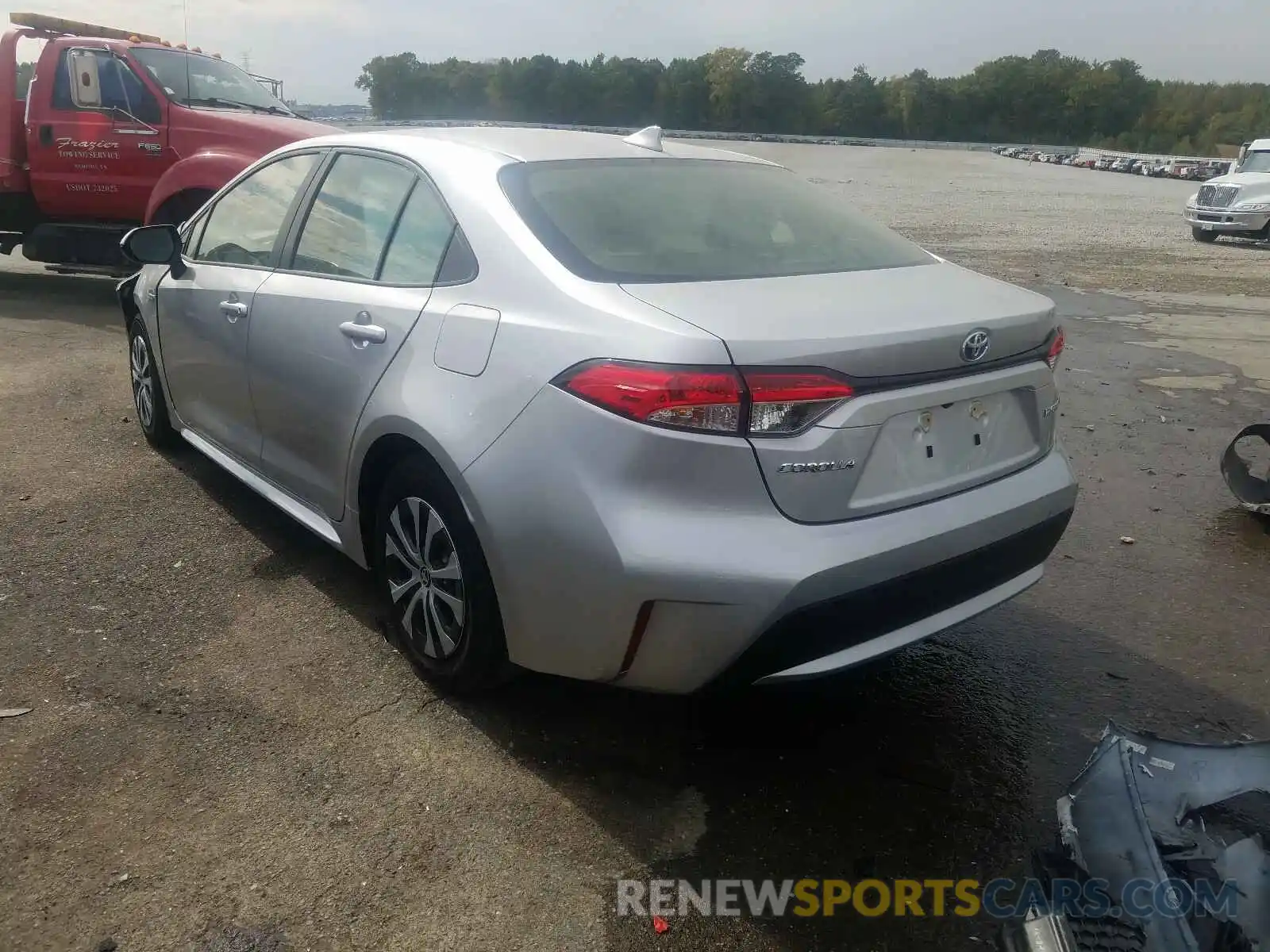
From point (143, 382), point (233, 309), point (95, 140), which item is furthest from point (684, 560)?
point (95, 140)

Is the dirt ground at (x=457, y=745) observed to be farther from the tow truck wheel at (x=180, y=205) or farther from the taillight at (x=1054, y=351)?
the tow truck wheel at (x=180, y=205)

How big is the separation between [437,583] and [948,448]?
148 cm

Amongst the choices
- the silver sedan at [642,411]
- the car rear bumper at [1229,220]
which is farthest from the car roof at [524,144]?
the car rear bumper at [1229,220]

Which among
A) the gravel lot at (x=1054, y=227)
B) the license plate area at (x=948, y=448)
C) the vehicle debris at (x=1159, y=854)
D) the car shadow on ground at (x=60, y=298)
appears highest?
the license plate area at (x=948, y=448)

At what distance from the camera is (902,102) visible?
4053 inches

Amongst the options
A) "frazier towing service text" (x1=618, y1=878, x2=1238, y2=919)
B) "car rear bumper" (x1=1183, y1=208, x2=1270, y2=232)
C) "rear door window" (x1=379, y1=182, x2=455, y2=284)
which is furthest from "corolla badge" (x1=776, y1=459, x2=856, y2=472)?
"car rear bumper" (x1=1183, y1=208, x2=1270, y2=232)

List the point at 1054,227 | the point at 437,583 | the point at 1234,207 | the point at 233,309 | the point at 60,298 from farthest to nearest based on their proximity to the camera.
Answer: the point at 1054,227, the point at 1234,207, the point at 60,298, the point at 233,309, the point at 437,583

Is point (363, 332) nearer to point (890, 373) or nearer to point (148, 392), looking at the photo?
point (890, 373)

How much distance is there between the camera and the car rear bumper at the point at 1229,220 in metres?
19.7

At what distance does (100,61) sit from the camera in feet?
29.3

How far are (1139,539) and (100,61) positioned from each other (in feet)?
30.0

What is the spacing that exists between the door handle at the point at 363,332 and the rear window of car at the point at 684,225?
572 mm

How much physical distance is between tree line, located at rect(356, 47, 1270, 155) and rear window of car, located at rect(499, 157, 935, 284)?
46.2 m

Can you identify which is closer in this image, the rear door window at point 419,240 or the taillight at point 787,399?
the taillight at point 787,399
